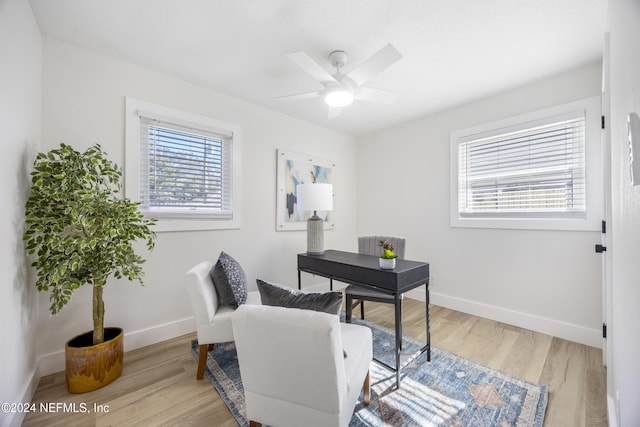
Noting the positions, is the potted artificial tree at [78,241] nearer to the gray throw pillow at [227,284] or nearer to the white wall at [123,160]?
the white wall at [123,160]

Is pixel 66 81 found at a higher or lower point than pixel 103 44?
lower

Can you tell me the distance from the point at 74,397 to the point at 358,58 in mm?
3133

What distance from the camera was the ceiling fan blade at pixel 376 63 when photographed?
1577 mm

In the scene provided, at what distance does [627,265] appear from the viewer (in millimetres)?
872

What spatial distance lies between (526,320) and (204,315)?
9.75 ft

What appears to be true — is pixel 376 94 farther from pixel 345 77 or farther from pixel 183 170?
pixel 183 170

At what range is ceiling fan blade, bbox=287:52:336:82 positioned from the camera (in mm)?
1620

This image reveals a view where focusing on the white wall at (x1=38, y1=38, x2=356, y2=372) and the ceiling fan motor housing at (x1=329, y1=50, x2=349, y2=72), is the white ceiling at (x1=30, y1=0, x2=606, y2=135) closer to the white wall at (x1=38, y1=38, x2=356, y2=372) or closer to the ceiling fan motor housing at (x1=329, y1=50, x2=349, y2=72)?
the ceiling fan motor housing at (x1=329, y1=50, x2=349, y2=72)

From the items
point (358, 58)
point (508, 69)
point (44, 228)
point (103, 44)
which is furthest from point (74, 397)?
point (508, 69)

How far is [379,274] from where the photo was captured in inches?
73.6

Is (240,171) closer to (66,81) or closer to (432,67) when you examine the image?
(66,81)

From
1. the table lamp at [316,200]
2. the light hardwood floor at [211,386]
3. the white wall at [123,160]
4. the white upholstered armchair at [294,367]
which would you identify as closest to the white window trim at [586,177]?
the light hardwood floor at [211,386]

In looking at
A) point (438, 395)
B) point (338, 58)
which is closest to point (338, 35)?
point (338, 58)

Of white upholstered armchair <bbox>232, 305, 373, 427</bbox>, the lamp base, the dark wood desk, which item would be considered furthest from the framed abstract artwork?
white upholstered armchair <bbox>232, 305, 373, 427</bbox>
